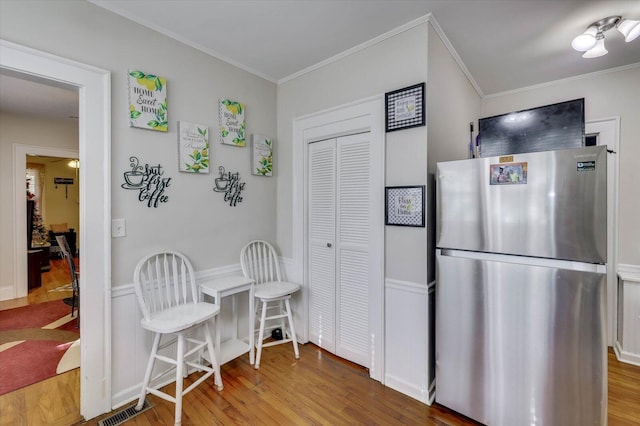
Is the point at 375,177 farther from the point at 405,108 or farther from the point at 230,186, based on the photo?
the point at 230,186

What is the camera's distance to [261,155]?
9.39ft

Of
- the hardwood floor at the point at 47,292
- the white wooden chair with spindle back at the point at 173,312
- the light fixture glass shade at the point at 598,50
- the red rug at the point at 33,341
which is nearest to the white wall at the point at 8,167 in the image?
the hardwood floor at the point at 47,292

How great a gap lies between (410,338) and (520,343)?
69 centimetres

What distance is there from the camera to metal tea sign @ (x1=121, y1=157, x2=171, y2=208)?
201cm

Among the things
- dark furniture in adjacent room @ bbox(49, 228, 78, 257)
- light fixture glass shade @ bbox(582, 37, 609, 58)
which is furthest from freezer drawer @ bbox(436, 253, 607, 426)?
dark furniture in adjacent room @ bbox(49, 228, 78, 257)

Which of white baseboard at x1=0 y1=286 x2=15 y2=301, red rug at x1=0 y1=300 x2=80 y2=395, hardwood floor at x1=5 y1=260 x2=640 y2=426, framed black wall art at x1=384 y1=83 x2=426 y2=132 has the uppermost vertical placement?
framed black wall art at x1=384 y1=83 x2=426 y2=132

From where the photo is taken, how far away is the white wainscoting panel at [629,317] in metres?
2.51

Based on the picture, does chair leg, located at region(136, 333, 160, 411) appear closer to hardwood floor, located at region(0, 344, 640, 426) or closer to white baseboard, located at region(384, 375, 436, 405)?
hardwood floor, located at region(0, 344, 640, 426)

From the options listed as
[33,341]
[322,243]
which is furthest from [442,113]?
[33,341]

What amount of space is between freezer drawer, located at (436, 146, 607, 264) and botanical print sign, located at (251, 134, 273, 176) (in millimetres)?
1676

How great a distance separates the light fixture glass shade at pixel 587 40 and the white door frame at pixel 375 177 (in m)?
1.41

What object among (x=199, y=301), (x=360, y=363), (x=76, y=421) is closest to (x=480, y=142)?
(x=360, y=363)

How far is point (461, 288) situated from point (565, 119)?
1.31 metres

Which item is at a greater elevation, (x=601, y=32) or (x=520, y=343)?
(x=601, y=32)
